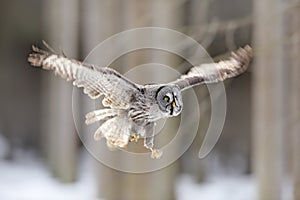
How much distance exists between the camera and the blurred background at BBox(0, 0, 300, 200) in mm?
1383

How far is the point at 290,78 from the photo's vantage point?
60.1 inches

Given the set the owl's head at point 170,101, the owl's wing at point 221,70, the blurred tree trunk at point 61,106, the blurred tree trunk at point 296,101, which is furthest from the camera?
the blurred tree trunk at point 61,106

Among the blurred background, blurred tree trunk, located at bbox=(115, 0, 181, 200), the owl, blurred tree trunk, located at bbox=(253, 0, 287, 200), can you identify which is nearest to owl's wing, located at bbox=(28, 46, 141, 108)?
the owl

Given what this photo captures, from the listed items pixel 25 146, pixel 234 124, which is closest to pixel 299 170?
pixel 234 124

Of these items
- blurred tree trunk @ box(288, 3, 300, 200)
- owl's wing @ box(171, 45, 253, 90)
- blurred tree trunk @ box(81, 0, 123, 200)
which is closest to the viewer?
owl's wing @ box(171, 45, 253, 90)

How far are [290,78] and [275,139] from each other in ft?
0.54

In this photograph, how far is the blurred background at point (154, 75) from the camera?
1.38 metres

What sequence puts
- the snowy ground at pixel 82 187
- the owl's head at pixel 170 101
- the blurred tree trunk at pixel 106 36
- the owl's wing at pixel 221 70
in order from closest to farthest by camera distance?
the owl's head at pixel 170 101 < the owl's wing at pixel 221 70 < the blurred tree trunk at pixel 106 36 < the snowy ground at pixel 82 187

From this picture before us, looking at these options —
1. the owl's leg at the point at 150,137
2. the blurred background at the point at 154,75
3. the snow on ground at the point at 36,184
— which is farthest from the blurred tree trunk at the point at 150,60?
the owl's leg at the point at 150,137

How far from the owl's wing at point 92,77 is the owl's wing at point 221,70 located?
0.07 metres

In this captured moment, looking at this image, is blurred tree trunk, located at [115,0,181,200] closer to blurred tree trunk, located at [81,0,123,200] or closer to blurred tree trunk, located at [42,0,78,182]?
blurred tree trunk, located at [81,0,123,200]

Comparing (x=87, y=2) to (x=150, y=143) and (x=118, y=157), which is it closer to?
(x=118, y=157)

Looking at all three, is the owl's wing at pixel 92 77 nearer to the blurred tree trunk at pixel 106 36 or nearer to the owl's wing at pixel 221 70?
the owl's wing at pixel 221 70

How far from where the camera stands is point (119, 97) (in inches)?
13.6
